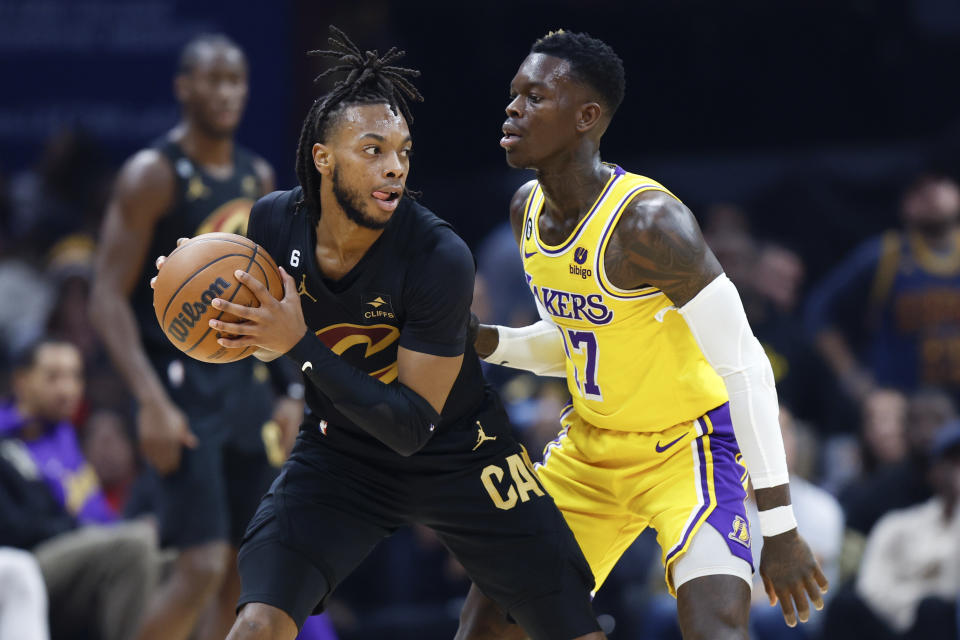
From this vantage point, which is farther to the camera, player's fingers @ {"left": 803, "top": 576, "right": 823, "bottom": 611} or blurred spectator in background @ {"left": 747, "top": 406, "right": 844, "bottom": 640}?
blurred spectator in background @ {"left": 747, "top": 406, "right": 844, "bottom": 640}

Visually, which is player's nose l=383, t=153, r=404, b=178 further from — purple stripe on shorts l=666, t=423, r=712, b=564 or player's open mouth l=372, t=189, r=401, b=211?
purple stripe on shorts l=666, t=423, r=712, b=564

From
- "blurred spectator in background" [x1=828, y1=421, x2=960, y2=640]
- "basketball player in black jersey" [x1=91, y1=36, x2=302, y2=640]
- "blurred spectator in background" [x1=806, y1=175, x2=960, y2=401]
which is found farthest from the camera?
"blurred spectator in background" [x1=806, y1=175, x2=960, y2=401]

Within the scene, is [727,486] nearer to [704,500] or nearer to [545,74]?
[704,500]

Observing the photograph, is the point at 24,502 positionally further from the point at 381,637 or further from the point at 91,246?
the point at 91,246

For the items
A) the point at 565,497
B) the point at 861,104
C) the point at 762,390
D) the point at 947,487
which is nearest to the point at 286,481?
the point at 565,497

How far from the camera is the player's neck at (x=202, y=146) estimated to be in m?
5.44

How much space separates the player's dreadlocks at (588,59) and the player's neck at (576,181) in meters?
0.20

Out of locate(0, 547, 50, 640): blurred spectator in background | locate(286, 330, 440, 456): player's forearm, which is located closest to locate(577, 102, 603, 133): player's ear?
locate(286, 330, 440, 456): player's forearm

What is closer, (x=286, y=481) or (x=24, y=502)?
(x=286, y=481)

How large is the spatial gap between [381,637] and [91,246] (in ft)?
11.2

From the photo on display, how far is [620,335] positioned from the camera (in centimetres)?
409

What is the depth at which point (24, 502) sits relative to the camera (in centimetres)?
602

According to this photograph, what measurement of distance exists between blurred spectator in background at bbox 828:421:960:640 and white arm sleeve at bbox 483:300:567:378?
2.55m

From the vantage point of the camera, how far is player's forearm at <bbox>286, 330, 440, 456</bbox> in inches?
140
